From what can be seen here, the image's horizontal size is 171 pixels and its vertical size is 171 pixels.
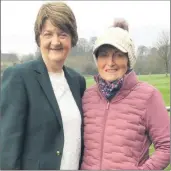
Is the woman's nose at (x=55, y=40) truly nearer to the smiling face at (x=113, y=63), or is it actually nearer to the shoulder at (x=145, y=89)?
the smiling face at (x=113, y=63)

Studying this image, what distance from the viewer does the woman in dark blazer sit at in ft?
6.61

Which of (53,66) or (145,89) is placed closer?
(145,89)

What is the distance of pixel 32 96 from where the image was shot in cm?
203

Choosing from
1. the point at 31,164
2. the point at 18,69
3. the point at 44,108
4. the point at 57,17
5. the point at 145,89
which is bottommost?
the point at 31,164

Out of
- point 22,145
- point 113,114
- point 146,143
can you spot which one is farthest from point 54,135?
point 146,143

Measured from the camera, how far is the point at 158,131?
2.04m

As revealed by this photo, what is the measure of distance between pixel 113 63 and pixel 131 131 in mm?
394

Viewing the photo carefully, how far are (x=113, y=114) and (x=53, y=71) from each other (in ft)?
1.47

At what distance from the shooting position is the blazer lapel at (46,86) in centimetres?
207

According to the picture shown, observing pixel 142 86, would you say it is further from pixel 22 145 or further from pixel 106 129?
pixel 22 145

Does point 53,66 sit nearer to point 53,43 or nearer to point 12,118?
point 53,43

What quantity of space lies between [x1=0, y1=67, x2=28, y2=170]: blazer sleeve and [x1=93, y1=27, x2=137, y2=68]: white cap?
0.50 m

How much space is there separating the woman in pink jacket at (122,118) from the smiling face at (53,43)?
0.18 m

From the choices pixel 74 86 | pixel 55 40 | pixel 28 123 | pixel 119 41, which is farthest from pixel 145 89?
pixel 28 123
